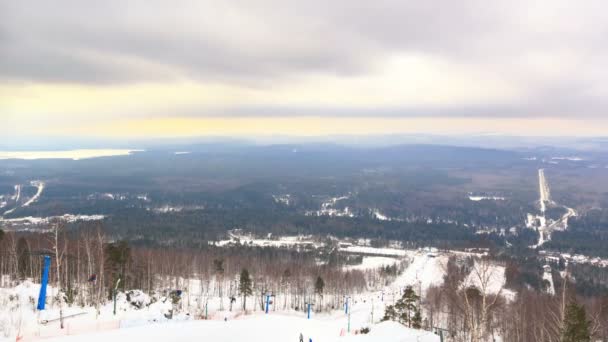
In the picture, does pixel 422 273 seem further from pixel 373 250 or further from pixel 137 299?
pixel 137 299

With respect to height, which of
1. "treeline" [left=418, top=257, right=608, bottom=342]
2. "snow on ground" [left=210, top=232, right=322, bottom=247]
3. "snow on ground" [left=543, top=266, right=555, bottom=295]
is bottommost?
"snow on ground" [left=543, top=266, right=555, bottom=295]

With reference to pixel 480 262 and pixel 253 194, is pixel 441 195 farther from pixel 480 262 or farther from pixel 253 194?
pixel 480 262

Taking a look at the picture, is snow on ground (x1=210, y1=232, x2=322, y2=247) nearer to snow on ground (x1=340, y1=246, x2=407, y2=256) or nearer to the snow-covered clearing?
snow on ground (x1=340, y1=246, x2=407, y2=256)

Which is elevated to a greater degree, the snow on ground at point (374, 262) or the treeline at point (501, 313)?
the treeline at point (501, 313)

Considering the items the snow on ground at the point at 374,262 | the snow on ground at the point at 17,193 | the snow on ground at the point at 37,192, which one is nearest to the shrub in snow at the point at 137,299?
the snow on ground at the point at 374,262

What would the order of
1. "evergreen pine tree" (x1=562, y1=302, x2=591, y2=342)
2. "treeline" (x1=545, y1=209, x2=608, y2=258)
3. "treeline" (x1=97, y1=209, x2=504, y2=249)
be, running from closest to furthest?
"evergreen pine tree" (x1=562, y1=302, x2=591, y2=342) → "treeline" (x1=545, y1=209, x2=608, y2=258) → "treeline" (x1=97, y1=209, x2=504, y2=249)

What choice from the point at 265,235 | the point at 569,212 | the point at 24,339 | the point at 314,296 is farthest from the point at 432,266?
the point at 569,212

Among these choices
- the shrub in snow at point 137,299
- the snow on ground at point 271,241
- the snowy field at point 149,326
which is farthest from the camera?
the snow on ground at point 271,241

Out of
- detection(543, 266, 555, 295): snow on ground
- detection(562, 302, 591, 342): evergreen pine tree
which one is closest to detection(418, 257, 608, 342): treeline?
detection(562, 302, 591, 342): evergreen pine tree

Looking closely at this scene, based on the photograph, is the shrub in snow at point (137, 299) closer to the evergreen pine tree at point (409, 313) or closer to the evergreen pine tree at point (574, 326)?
the evergreen pine tree at point (409, 313)
